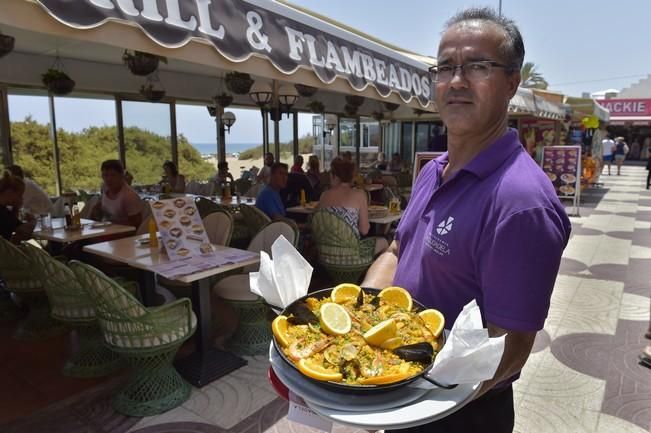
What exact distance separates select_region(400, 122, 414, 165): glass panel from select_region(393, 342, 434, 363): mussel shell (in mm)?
18246

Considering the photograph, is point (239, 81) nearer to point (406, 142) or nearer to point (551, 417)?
point (551, 417)

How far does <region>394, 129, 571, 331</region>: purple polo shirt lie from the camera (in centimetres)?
86

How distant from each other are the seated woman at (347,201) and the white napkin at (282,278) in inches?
130

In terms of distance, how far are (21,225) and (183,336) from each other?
2781 millimetres

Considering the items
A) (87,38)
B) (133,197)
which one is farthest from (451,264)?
(133,197)

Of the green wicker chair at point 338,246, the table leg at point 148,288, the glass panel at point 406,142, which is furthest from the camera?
the glass panel at point 406,142

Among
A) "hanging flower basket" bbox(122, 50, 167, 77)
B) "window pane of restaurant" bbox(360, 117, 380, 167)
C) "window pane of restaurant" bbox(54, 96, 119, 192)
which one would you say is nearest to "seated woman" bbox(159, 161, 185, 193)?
"window pane of restaurant" bbox(54, 96, 119, 192)

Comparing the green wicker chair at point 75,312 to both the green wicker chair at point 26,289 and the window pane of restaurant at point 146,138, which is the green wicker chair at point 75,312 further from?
the window pane of restaurant at point 146,138

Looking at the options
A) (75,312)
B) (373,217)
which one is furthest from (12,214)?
(373,217)

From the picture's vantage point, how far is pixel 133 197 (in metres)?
4.89

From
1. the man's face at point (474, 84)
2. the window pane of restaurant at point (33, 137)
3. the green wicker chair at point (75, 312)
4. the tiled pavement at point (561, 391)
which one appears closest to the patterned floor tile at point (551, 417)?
the tiled pavement at point (561, 391)

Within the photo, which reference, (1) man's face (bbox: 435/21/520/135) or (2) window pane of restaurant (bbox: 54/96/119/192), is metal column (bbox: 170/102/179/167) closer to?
(2) window pane of restaurant (bbox: 54/96/119/192)

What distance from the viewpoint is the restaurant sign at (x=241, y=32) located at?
81.0 inches

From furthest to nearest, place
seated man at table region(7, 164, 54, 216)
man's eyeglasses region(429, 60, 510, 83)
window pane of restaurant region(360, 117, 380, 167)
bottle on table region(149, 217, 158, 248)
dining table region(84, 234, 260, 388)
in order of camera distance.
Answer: window pane of restaurant region(360, 117, 380, 167) < seated man at table region(7, 164, 54, 216) < bottle on table region(149, 217, 158, 248) < dining table region(84, 234, 260, 388) < man's eyeglasses region(429, 60, 510, 83)
